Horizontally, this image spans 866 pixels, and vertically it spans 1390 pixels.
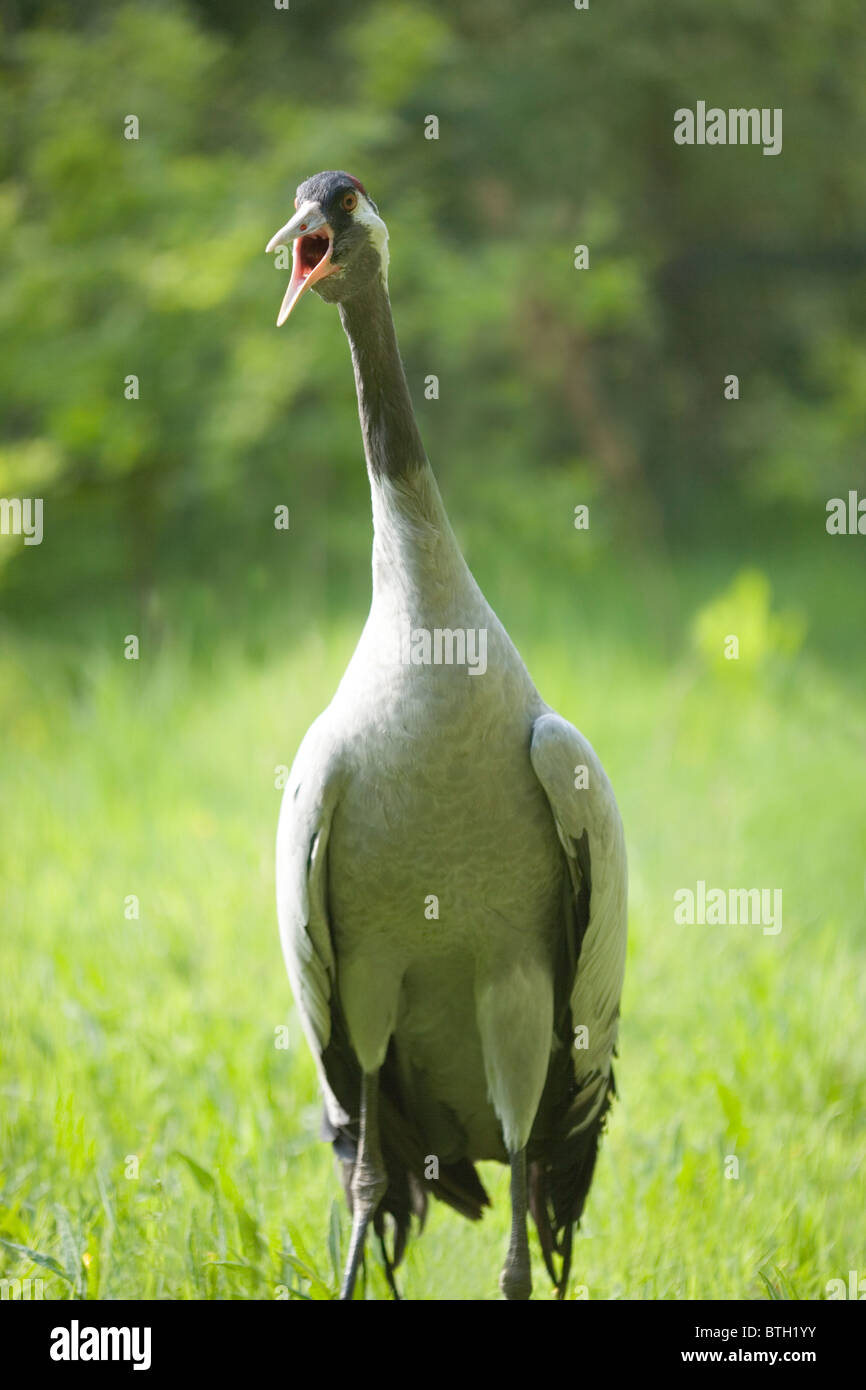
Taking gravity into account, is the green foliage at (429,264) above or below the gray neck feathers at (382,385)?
above

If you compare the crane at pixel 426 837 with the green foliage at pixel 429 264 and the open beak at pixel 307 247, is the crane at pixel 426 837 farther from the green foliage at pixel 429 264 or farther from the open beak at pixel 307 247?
the green foliage at pixel 429 264

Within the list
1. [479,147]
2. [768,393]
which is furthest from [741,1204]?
[768,393]

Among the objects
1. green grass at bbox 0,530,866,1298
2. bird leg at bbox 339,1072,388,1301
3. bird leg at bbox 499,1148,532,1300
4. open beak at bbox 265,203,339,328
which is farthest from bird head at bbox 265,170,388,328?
green grass at bbox 0,530,866,1298

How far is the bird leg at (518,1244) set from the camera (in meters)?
2.43

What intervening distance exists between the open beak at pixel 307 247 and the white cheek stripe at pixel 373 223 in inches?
2.6

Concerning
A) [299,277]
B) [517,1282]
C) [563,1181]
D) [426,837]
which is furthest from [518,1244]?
[299,277]

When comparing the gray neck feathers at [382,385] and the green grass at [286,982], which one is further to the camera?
the green grass at [286,982]

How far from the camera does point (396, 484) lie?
227 cm

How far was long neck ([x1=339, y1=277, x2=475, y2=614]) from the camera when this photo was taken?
2.25 m

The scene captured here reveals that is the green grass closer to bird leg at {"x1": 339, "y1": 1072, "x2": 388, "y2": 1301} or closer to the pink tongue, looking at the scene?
bird leg at {"x1": 339, "y1": 1072, "x2": 388, "y2": 1301}

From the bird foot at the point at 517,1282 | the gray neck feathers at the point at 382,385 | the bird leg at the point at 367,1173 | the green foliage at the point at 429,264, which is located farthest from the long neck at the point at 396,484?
the green foliage at the point at 429,264

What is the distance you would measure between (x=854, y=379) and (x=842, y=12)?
2119 millimetres

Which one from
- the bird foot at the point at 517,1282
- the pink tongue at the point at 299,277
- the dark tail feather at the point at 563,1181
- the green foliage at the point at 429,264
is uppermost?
the green foliage at the point at 429,264
